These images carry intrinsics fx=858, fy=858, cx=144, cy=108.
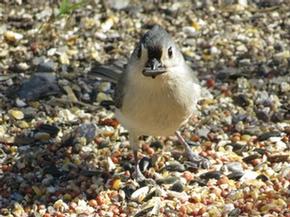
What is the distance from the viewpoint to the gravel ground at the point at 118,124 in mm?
5797

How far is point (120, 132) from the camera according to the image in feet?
21.7

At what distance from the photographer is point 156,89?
216 inches

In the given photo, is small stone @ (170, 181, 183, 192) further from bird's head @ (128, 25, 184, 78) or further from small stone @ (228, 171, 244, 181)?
bird's head @ (128, 25, 184, 78)

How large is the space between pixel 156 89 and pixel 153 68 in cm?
26

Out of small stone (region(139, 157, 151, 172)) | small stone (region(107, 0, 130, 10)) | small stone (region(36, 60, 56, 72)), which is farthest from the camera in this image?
small stone (region(107, 0, 130, 10))

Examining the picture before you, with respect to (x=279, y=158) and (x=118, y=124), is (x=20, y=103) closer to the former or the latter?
(x=118, y=124)

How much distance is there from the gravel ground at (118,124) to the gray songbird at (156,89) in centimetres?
47

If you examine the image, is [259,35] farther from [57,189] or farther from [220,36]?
[57,189]

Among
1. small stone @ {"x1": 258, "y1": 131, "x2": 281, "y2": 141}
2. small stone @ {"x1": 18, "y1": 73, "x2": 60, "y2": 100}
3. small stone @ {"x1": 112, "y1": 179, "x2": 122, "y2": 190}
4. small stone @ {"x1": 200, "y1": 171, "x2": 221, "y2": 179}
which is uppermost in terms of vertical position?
small stone @ {"x1": 18, "y1": 73, "x2": 60, "y2": 100}

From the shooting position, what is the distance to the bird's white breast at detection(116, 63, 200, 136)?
5.51 m

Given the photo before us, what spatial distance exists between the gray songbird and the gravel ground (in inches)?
18.6

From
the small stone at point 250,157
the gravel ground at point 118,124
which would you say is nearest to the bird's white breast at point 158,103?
the gravel ground at point 118,124

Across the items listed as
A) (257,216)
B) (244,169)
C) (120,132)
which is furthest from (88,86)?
(257,216)

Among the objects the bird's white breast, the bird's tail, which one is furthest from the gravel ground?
the bird's white breast
